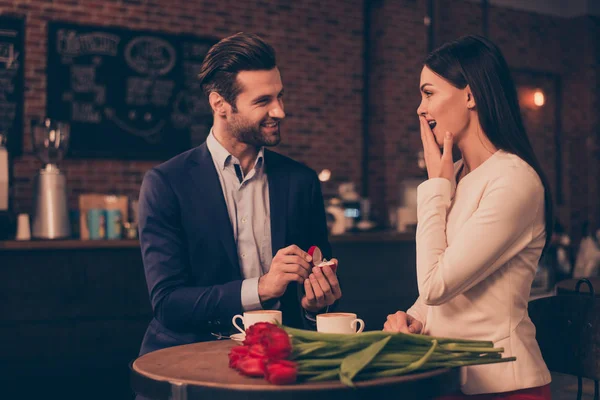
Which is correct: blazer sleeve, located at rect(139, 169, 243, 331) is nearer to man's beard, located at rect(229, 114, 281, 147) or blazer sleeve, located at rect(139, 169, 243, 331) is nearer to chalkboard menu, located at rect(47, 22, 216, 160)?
man's beard, located at rect(229, 114, 281, 147)

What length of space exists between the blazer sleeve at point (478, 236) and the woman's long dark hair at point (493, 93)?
0.08m

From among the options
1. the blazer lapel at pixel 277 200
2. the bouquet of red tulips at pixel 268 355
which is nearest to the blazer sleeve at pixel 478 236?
the bouquet of red tulips at pixel 268 355

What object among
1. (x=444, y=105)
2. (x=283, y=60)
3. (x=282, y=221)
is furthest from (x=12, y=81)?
(x=444, y=105)

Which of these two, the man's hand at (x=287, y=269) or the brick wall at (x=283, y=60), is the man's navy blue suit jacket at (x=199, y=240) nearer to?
the man's hand at (x=287, y=269)

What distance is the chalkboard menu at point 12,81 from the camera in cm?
495

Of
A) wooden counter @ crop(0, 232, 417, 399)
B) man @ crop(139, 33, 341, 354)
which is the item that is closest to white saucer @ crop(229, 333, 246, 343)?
man @ crop(139, 33, 341, 354)

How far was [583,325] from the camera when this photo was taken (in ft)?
5.98

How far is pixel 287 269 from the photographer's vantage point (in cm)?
178

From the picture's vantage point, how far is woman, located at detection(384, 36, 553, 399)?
1544mm

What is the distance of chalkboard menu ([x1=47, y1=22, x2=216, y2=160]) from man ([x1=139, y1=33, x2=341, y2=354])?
3.18 m

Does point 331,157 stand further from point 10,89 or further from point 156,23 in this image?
point 10,89

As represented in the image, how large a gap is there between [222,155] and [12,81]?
3.33 meters

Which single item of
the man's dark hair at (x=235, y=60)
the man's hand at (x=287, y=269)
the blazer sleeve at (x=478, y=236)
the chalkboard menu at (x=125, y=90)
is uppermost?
the chalkboard menu at (x=125, y=90)

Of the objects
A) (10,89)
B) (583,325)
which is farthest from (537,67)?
(583,325)
